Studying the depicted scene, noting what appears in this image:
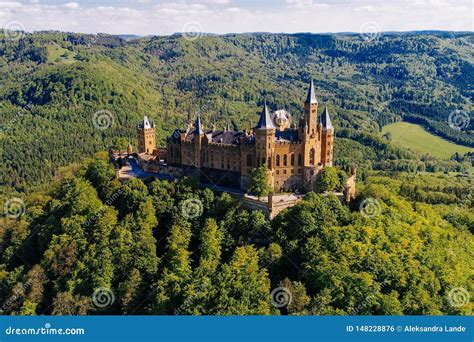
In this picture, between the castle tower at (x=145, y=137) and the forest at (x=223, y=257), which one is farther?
the castle tower at (x=145, y=137)

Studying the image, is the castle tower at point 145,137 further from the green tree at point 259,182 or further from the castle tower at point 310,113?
the castle tower at point 310,113

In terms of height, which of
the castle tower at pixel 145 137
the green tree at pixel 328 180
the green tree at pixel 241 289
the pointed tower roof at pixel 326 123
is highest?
the pointed tower roof at pixel 326 123

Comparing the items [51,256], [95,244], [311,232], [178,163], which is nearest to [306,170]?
[311,232]

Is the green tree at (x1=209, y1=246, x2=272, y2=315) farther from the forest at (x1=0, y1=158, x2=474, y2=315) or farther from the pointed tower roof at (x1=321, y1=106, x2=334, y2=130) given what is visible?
the pointed tower roof at (x1=321, y1=106, x2=334, y2=130)

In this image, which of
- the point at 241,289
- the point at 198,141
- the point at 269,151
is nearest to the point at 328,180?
the point at 269,151

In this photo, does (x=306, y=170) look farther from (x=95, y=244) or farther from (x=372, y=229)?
(x=95, y=244)

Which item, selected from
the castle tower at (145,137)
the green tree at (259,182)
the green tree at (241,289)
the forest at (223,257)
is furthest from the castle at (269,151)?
the castle tower at (145,137)

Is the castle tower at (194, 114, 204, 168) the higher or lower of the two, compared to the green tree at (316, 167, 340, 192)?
higher

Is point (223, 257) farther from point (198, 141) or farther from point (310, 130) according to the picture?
point (310, 130)

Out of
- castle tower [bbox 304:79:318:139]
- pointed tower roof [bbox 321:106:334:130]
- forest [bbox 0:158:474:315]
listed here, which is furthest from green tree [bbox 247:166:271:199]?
pointed tower roof [bbox 321:106:334:130]
